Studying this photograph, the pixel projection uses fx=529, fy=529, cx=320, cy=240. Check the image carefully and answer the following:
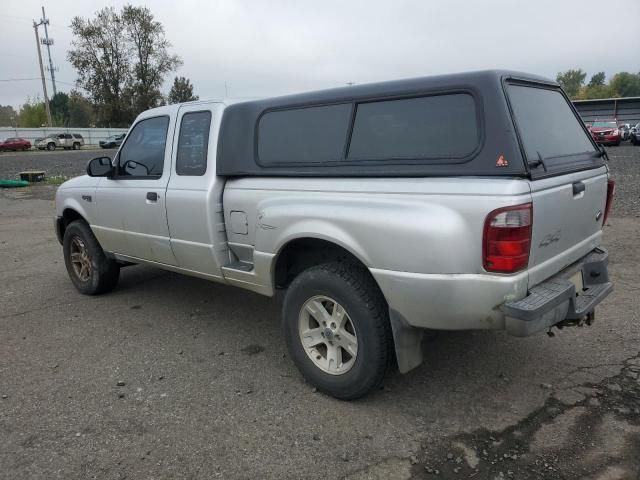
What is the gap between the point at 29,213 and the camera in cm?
1188

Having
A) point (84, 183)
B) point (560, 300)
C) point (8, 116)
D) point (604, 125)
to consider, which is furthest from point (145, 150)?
point (8, 116)

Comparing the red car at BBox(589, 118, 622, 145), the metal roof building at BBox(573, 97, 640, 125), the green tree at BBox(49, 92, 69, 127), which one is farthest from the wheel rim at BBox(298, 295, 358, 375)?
the green tree at BBox(49, 92, 69, 127)

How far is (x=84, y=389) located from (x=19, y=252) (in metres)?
5.35

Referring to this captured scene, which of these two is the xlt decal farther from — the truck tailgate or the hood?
the hood

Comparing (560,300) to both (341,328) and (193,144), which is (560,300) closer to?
(341,328)

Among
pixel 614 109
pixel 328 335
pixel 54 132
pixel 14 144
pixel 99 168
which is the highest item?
pixel 54 132

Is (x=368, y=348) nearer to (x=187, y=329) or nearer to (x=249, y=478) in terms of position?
(x=249, y=478)

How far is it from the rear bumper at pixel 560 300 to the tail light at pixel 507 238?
21 cm

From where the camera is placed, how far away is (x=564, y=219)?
2.99m

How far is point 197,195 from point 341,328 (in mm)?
1556

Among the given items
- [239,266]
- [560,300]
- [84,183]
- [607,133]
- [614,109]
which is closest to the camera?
[560,300]

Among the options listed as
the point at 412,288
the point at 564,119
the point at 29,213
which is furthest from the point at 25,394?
the point at 29,213

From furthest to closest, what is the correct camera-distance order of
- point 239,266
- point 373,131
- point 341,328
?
point 239,266 → point 341,328 → point 373,131

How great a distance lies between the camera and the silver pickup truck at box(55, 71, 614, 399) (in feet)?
8.73
